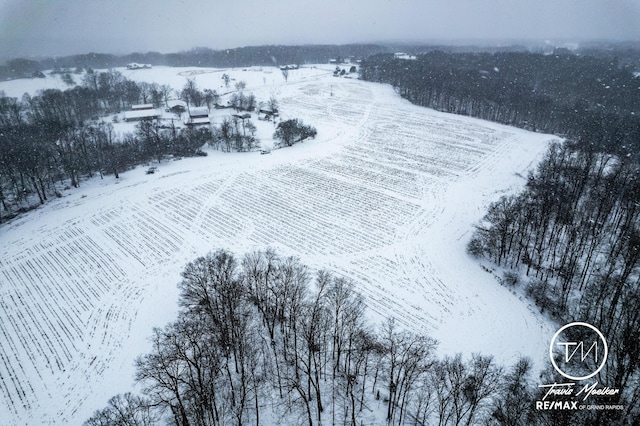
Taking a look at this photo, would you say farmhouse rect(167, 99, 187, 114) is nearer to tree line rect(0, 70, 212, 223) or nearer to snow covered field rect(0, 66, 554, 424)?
tree line rect(0, 70, 212, 223)

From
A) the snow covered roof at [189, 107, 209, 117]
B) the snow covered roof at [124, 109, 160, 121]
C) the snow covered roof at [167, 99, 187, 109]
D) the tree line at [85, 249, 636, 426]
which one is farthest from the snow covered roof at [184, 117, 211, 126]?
the tree line at [85, 249, 636, 426]

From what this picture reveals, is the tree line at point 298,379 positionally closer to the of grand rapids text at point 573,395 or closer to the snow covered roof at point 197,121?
the of grand rapids text at point 573,395

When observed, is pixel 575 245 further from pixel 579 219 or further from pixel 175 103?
pixel 175 103

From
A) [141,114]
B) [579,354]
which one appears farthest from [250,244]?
[141,114]

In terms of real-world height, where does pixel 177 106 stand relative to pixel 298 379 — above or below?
above

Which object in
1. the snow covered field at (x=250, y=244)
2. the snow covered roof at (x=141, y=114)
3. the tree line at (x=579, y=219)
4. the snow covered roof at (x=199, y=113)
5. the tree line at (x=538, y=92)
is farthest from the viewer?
the snow covered roof at (x=199, y=113)

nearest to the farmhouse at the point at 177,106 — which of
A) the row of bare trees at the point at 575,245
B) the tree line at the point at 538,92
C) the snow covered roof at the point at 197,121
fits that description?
the snow covered roof at the point at 197,121

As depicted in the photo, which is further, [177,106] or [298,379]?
[177,106]
